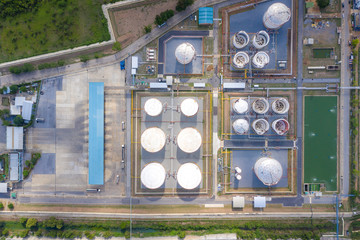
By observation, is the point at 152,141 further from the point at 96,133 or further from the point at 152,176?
the point at 96,133

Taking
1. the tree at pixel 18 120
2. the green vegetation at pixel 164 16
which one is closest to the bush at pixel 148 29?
the green vegetation at pixel 164 16

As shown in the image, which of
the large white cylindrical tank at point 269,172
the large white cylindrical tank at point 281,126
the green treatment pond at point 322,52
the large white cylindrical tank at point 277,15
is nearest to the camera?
the large white cylindrical tank at point 277,15

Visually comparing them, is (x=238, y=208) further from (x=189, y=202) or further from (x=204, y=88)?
(x=204, y=88)

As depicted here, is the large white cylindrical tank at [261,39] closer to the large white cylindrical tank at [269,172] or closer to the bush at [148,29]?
the bush at [148,29]

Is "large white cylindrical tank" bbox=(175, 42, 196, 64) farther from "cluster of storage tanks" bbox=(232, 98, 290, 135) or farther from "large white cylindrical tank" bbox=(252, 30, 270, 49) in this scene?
"cluster of storage tanks" bbox=(232, 98, 290, 135)

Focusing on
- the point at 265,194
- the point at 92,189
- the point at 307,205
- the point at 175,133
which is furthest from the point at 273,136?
the point at 92,189

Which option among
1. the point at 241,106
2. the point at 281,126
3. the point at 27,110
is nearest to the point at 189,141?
the point at 241,106

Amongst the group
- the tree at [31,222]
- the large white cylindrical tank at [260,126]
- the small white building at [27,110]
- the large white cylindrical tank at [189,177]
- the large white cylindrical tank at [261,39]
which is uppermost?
the large white cylindrical tank at [261,39]
